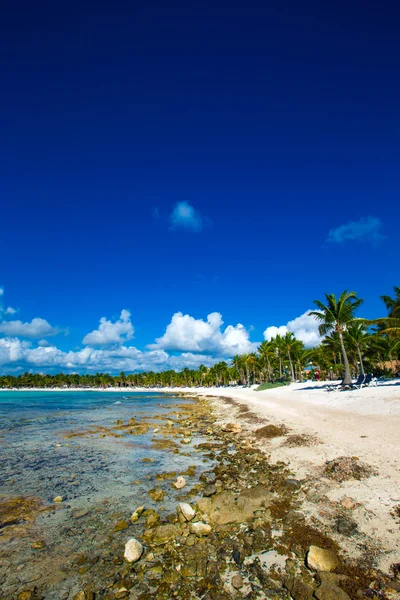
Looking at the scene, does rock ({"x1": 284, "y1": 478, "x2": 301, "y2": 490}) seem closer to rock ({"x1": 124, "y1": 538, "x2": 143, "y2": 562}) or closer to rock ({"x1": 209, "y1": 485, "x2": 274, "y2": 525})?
rock ({"x1": 209, "y1": 485, "x2": 274, "y2": 525})

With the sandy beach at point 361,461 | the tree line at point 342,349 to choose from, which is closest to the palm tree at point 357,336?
the tree line at point 342,349

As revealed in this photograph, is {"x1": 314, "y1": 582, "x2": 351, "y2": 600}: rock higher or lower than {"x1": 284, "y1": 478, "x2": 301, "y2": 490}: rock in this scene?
higher

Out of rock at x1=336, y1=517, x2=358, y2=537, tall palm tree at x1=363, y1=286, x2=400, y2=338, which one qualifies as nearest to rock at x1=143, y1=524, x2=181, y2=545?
rock at x1=336, y1=517, x2=358, y2=537

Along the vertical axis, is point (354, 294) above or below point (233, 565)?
A: above

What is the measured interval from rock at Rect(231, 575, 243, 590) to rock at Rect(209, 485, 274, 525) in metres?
2.18

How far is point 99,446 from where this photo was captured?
19641mm

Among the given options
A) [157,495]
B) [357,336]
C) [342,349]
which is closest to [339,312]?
[342,349]

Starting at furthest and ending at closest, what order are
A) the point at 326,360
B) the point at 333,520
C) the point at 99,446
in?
the point at 326,360 < the point at 99,446 < the point at 333,520

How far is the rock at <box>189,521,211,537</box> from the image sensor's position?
7437 millimetres

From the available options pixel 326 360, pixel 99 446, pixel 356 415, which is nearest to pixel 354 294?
pixel 356 415

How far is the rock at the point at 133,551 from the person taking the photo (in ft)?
21.6

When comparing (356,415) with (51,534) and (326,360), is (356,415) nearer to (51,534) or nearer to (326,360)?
(51,534)

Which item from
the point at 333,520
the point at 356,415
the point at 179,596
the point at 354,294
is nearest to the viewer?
the point at 179,596

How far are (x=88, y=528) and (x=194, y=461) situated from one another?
7.39 meters
